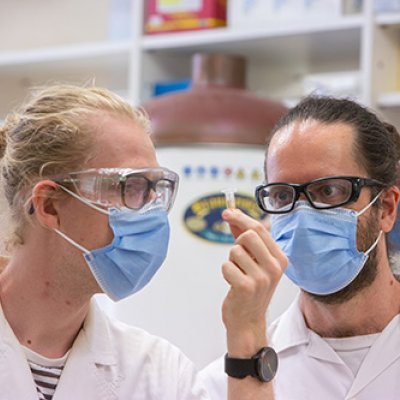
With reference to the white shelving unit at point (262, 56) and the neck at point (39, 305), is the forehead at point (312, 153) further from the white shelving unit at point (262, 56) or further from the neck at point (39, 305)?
the white shelving unit at point (262, 56)

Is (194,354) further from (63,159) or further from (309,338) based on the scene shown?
(63,159)

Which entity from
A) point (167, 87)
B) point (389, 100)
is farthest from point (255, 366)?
point (167, 87)

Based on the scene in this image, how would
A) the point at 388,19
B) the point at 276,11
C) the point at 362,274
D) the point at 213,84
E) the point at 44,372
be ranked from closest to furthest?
the point at 44,372 < the point at 362,274 < the point at 388,19 < the point at 213,84 < the point at 276,11

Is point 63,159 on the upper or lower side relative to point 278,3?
lower

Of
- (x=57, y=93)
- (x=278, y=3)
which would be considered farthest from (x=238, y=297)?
(x=278, y=3)

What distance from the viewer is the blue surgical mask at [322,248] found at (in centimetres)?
164

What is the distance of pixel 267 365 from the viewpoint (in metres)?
1.46

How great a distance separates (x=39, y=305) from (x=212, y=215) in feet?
3.65

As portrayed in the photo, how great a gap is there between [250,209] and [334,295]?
96cm

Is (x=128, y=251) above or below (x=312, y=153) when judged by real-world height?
below

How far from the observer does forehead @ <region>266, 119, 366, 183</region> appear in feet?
5.38

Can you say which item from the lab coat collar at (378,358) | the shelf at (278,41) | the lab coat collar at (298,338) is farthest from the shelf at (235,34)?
the lab coat collar at (378,358)

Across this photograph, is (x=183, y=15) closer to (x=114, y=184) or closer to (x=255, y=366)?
(x=114, y=184)

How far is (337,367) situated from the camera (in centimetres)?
167
